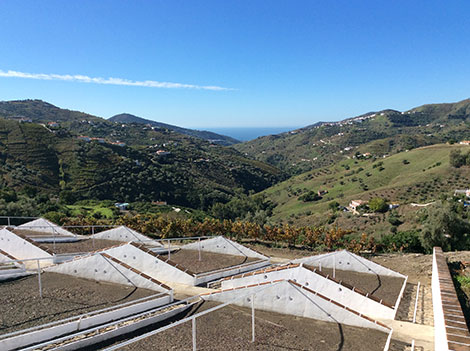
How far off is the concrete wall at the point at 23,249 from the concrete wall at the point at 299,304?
1110cm

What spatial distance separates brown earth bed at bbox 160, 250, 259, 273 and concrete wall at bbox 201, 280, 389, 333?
6.27m

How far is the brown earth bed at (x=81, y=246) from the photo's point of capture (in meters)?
18.3

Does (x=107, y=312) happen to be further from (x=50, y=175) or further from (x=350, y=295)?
(x=50, y=175)

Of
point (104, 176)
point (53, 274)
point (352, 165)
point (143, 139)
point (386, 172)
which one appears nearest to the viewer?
point (53, 274)

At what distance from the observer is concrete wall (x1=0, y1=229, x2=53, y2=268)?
16.1m

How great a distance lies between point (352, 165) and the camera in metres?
105

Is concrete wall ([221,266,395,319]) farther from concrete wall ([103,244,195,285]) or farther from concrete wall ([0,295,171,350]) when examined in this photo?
concrete wall ([103,244,195,285])

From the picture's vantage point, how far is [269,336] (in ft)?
26.7

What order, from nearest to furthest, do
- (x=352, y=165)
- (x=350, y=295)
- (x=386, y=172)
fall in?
(x=350, y=295) < (x=386, y=172) < (x=352, y=165)

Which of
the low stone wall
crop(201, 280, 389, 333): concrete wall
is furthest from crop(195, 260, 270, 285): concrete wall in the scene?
the low stone wall

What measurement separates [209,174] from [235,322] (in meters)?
97.5

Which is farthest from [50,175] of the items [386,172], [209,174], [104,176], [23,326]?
[386,172]

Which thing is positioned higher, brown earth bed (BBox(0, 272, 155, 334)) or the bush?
brown earth bed (BBox(0, 272, 155, 334))

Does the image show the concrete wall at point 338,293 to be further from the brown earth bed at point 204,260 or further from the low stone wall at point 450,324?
the brown earth bed at point 204,260
